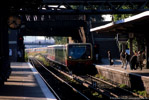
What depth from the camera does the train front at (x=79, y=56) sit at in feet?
82.1

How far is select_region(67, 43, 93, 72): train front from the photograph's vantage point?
25031mm

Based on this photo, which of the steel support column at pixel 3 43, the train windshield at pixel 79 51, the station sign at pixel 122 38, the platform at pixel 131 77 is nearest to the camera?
the steel support column at pixel 3 43

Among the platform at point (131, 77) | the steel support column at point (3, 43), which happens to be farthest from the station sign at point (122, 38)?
the steel support column at point (3, 43)

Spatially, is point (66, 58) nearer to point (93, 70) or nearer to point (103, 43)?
point (93, 70)

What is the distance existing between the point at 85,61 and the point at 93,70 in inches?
92.8

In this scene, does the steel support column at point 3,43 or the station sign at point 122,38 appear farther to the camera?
the station sign at point 122,38

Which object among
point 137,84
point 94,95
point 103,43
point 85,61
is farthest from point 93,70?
point 103,43

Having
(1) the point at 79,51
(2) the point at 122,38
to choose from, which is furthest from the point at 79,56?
(2) the point at 122,38

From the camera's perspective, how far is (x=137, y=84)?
52.3 ft

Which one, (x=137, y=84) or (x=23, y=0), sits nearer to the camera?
(x=23, y=0)

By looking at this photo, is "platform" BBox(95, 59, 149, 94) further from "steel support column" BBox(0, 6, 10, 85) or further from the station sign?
"steel support column" BBox(0, 6, 10, 85)

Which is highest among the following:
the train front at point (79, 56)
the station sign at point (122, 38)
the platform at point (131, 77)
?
the station sign at point (122, 38)

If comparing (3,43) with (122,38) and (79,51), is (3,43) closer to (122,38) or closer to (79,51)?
(122,38)

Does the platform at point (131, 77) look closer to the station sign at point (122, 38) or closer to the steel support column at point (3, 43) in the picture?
the station sign at point (122, 38)
